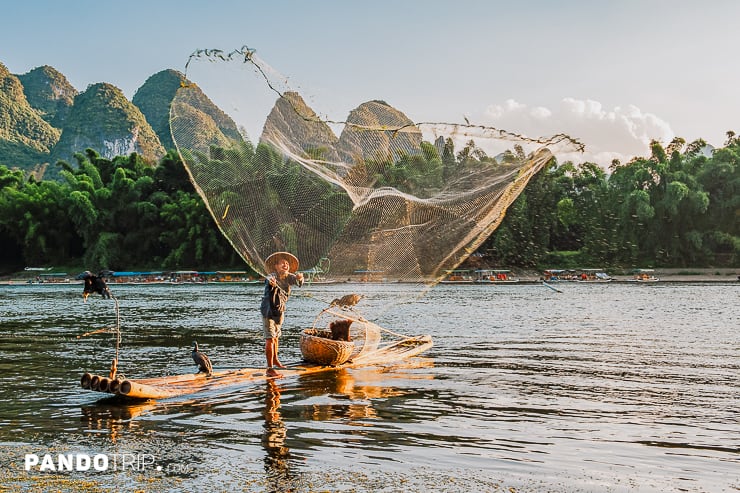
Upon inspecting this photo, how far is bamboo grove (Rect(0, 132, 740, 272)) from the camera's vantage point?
62594 millimetres

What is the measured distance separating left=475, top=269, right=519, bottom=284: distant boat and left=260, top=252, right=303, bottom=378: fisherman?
52160 mm

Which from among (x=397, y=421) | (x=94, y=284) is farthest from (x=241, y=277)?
(x=397, y=421)

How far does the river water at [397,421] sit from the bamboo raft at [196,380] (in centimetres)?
14

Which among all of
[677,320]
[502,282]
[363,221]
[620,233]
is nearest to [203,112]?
[363,221]

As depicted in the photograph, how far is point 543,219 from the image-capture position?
6256cm

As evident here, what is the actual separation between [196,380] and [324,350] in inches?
85.9

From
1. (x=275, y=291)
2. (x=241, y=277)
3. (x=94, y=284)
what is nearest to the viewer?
(x=94, y=284)

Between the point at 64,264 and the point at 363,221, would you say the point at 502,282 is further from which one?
the point at 363,221

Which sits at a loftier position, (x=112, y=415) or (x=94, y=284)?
(x=94, y=284)

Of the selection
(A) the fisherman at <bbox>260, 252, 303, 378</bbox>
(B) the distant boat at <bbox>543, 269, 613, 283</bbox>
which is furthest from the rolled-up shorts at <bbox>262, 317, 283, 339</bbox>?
(B) the distant boat at <bbox>543, 269, 613, 283</bbox>

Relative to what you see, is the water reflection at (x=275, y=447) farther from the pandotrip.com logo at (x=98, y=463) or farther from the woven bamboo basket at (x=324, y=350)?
the woven bamboo basket at (x=324, y=350)

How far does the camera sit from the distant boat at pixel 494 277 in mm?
63031

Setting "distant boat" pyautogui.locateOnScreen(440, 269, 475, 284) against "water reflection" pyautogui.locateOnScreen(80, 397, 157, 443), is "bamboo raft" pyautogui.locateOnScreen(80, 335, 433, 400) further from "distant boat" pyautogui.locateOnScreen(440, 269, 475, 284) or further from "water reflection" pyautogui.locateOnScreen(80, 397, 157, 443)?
"distant boat" pyautogui.locateOnScreen(440, 269, 475, 284)

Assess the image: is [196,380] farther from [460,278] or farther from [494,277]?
[460,278]
